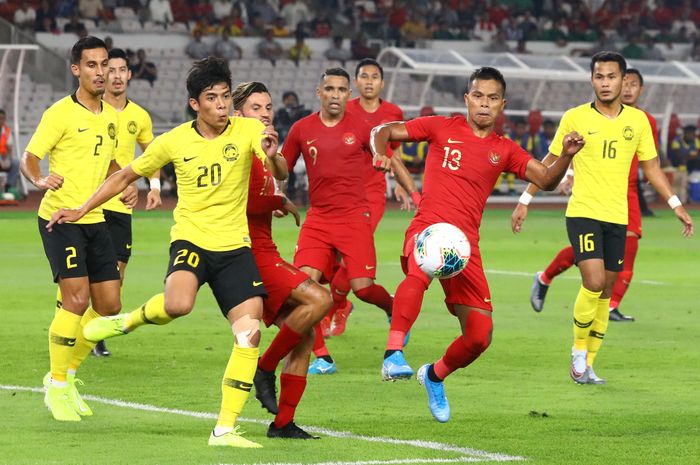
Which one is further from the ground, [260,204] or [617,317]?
[260,204]

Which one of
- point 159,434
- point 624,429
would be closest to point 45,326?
point 159,434

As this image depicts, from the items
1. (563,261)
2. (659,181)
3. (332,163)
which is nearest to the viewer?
(659,181)

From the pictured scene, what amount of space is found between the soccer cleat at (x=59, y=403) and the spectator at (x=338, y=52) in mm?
31105

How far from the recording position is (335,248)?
11289 millimetres

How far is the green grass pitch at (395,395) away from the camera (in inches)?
304

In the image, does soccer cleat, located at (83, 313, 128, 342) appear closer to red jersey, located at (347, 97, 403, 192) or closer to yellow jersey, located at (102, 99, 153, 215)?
yellow jersey, located at (102, 99, 153, 215)

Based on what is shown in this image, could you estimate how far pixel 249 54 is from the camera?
39219mm

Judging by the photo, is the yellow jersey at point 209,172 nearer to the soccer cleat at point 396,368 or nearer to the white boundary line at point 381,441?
the soccer cleat at point 396,368

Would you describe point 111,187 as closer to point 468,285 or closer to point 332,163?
point 468,285

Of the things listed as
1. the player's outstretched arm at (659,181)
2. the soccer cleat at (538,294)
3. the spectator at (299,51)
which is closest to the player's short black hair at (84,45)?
the player's outstretched arm at (659,181)

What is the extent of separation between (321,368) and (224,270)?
303cm

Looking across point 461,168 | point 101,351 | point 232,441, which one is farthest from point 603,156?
point 232,441

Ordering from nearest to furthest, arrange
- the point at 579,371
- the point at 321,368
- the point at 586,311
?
1. the point at 579,371
2. the point at 586,311
3. the point at 321,368

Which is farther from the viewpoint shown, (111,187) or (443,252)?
(443,252)
